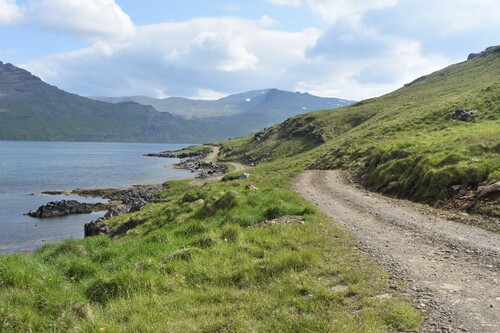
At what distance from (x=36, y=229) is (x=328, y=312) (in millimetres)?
52409

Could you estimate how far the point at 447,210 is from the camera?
862 inches

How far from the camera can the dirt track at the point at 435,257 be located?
8539 millimetres

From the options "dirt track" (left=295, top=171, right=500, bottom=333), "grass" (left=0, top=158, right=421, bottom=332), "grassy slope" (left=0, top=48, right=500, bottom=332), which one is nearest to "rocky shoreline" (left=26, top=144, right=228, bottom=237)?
"grassy slope" (left=0, top=48, right=500, bottom=332)

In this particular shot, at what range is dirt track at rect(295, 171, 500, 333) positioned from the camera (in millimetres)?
8539

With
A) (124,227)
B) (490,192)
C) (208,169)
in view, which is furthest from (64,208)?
(208,169)

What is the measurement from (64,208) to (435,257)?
62.6 metres

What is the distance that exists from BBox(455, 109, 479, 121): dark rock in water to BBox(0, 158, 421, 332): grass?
147ft

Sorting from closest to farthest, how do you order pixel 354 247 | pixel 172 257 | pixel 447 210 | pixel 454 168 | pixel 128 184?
pixel 172 257, pixel 354 247, pixel 447 210, pixel 454 168, pixel 128 184

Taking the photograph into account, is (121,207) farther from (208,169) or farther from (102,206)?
(208,169)

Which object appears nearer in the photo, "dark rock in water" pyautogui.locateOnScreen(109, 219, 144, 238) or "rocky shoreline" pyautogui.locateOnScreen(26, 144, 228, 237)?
"dark rock in water" pyautogui.locateOnScreen(109, 219, 144, 238)

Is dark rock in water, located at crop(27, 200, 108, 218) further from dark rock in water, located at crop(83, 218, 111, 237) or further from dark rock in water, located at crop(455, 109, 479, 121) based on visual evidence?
dark rock in water, located at crop(455, 109, 479, 121)

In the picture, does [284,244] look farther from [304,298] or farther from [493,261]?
[493,261]

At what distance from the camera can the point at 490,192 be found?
819 inches

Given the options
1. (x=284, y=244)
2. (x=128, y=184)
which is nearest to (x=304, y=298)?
(x=284, y=244)
